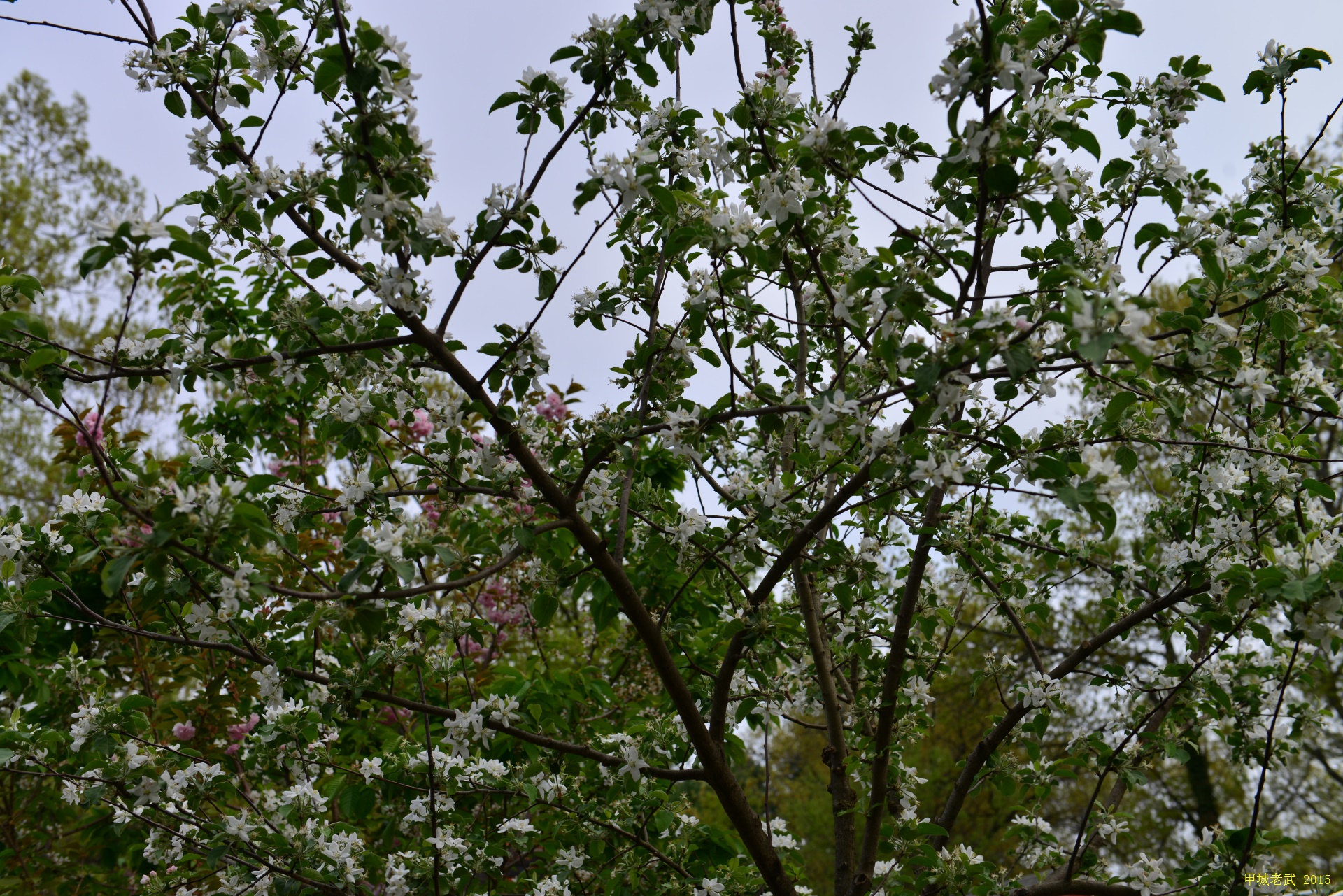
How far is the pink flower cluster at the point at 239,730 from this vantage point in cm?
369

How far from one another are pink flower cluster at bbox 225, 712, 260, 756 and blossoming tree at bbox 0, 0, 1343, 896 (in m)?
0.61

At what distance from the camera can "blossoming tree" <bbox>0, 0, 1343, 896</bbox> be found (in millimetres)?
1639

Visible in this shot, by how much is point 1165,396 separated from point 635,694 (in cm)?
275

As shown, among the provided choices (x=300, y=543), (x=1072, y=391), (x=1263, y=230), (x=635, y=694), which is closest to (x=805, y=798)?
(x=1072, y=391)

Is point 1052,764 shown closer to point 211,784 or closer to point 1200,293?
point 1200,293

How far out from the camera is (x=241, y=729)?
13.0 feet

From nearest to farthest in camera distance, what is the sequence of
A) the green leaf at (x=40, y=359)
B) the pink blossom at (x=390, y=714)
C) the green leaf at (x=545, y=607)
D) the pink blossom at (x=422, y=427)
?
the green leaf at (x=40, y=359) < the green leaf at (x=545, y=607) < the pink blossom at (x=390, y=714) < the pink blossom at (x=422, y=427)

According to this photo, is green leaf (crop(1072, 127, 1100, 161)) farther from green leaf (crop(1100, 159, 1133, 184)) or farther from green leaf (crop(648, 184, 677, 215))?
green leaf (crop(648, 184, 677, 215))

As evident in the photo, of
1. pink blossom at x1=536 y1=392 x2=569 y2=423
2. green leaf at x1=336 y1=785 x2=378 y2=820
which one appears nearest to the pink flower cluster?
green leaf at x1=336 y1=785 x2=378 y2=820

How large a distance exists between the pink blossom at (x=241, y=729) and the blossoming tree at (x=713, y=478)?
69 cm

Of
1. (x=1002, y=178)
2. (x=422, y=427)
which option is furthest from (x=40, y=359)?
(x=422, y=427)

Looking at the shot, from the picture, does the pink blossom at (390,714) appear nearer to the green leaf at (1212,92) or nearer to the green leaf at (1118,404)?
the green leaf at (1118,404)

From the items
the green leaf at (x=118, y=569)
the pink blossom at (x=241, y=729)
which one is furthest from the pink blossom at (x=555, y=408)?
the green leaf at (x=118, y=569)

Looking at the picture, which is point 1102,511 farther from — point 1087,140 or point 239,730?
point 239,730
